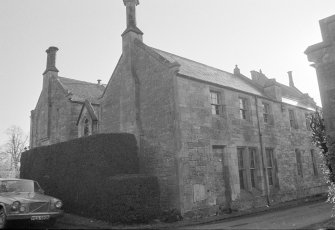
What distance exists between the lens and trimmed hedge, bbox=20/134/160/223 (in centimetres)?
1185

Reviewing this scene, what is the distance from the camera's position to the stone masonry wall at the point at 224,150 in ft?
46.5

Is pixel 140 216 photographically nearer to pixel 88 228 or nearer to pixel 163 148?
pixel 88 228

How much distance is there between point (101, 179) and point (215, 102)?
7.81 meters

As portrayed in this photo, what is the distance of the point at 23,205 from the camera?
31.7ft

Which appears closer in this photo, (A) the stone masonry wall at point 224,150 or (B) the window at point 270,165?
(A) the stone masonry wall at point 224,150

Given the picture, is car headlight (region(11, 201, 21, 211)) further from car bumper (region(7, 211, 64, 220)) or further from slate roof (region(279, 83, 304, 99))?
slate roof (region(279, 83, 304, 99))

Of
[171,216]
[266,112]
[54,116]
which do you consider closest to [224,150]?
[171,216]

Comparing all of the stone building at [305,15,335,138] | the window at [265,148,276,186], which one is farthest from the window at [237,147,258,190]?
the stone building at [305,15,335,138]

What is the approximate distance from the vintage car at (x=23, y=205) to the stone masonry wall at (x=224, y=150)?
5.68m

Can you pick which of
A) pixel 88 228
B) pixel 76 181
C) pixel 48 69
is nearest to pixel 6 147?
pixel 48 69

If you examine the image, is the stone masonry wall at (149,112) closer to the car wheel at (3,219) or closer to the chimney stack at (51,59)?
the car wheel at (3,219)

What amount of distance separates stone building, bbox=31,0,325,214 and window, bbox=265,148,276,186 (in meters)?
0.07

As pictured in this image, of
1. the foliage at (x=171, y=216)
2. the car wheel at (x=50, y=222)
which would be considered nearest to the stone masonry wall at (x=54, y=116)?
the foliage at (x=171, y=216)

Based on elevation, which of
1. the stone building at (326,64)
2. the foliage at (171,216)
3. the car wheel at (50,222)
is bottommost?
the foliage at (171,216)
